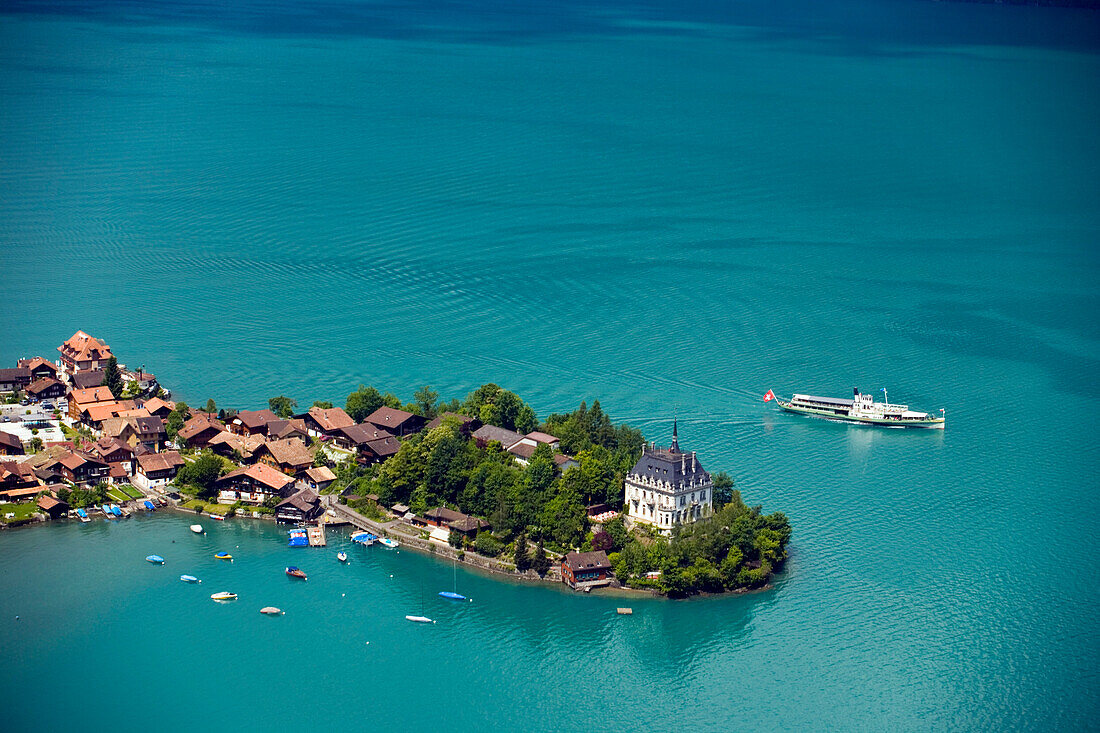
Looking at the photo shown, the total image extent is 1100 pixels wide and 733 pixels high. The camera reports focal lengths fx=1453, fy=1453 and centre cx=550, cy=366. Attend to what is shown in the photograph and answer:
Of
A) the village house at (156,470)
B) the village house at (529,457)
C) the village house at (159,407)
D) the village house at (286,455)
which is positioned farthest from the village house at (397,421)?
the village house at (159,407)

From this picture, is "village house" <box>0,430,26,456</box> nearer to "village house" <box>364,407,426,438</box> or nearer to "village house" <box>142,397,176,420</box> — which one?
"village house" <box>142,397,176,420</box>

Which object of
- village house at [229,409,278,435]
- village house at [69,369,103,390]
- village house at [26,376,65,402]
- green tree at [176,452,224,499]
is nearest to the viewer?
green tree at [176,452,224,499]

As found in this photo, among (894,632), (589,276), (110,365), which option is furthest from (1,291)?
(894,632)

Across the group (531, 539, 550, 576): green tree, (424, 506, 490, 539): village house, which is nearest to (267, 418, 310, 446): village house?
(424, 506, 490, 539): village house

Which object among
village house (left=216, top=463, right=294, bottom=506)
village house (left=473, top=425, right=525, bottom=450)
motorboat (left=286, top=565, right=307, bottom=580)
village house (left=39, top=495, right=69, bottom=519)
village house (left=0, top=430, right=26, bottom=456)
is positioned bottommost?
motorboat (left=286, top=565, right=307, bottom=580)

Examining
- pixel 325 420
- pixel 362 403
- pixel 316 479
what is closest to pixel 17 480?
pixel 316 479

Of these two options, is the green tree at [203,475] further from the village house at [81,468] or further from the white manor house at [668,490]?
the white manor house at [668,490]

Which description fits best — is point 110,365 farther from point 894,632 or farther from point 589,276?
point 894,632
